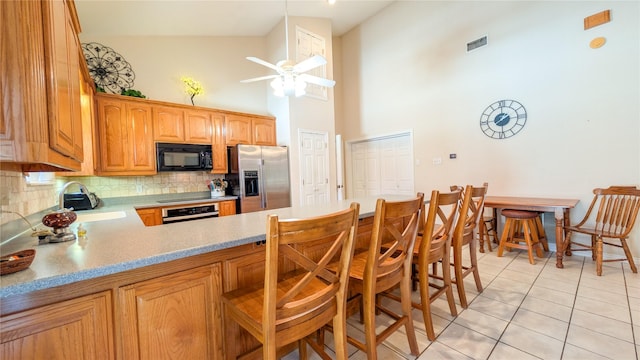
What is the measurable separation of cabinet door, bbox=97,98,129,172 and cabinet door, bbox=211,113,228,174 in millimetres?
1063

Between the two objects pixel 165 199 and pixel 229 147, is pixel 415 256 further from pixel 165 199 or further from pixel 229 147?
pixel 165 199

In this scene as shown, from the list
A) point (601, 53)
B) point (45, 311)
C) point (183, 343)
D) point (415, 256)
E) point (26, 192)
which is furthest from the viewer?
point (601, 53)

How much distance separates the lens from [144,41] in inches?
146

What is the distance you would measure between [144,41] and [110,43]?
1.35 ft

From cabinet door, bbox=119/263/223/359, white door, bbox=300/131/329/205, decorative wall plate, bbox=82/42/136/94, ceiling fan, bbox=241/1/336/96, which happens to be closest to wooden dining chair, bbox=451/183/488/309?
ceiling fan, bbox=241/1/336/96

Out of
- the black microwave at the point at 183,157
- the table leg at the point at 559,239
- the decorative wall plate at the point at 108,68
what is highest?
the decorative wall plate at the point at 108,68

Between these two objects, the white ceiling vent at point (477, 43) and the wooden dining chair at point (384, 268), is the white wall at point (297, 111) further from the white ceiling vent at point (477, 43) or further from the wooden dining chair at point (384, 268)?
the wooden dining chair at point (384, 268)

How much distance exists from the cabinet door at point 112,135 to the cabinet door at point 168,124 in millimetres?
342

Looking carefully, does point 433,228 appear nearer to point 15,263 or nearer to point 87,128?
point 15,263

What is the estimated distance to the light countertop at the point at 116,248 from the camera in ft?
2.65

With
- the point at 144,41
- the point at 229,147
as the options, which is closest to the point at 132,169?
the point at 229,147

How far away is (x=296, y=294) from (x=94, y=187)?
142 inches

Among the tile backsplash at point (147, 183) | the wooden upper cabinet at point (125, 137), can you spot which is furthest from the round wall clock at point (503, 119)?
the wooden upper cabinet at point (125, 137)

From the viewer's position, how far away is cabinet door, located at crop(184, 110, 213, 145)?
144 inches
